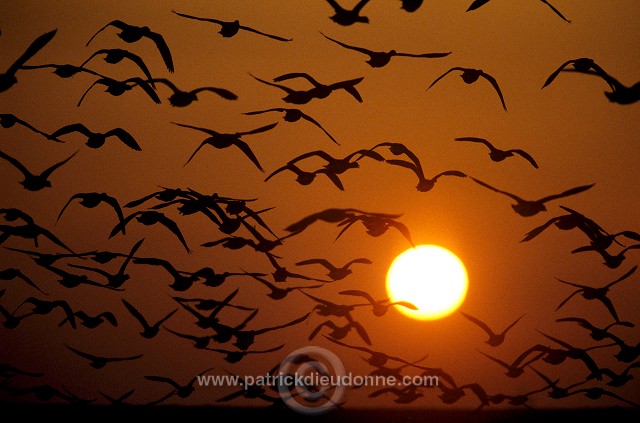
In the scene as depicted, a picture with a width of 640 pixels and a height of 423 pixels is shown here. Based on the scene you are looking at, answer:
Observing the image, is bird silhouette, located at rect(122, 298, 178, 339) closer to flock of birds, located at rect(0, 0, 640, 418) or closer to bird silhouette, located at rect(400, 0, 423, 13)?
flock of birds, located at rect(0, 0, 640, 418)

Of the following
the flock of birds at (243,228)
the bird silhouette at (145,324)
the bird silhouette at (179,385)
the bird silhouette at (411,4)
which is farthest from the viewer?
the bird silhouette at (179,385)

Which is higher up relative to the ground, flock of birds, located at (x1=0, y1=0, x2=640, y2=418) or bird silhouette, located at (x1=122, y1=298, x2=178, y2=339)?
flock of birds, located at (x1=0, y1=0, x2=640, y2=418)

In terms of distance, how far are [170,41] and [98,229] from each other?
93.2 inches

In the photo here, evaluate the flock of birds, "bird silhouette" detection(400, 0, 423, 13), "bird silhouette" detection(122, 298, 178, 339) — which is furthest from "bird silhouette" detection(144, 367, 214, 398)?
"bird silhouette" detection(400, 0, 423, 13)

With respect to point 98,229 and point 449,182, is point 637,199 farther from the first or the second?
point 98,229

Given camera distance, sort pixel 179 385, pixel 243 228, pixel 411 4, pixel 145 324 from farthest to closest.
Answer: pixel 179 385
pixel 243 228
pixel 145 324
pixel 411 4

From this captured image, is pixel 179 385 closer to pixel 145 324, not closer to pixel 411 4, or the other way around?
pixel 145 324

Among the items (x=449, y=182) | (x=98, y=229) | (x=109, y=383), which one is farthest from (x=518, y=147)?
(x=109, y=383)

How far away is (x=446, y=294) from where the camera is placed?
6.92 m

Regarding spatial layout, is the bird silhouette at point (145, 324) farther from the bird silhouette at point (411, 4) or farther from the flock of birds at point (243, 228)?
the bird silhouette at point (411, 4)

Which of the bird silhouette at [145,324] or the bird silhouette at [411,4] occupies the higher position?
the bird silhouette at [411,4]

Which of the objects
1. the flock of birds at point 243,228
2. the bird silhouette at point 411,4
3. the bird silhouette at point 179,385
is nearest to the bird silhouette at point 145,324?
the flock of birds at point 243,228

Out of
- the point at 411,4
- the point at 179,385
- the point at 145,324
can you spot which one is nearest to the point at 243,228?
the point at 145,324

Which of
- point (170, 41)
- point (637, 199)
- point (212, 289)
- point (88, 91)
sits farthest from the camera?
point (212, 289)
